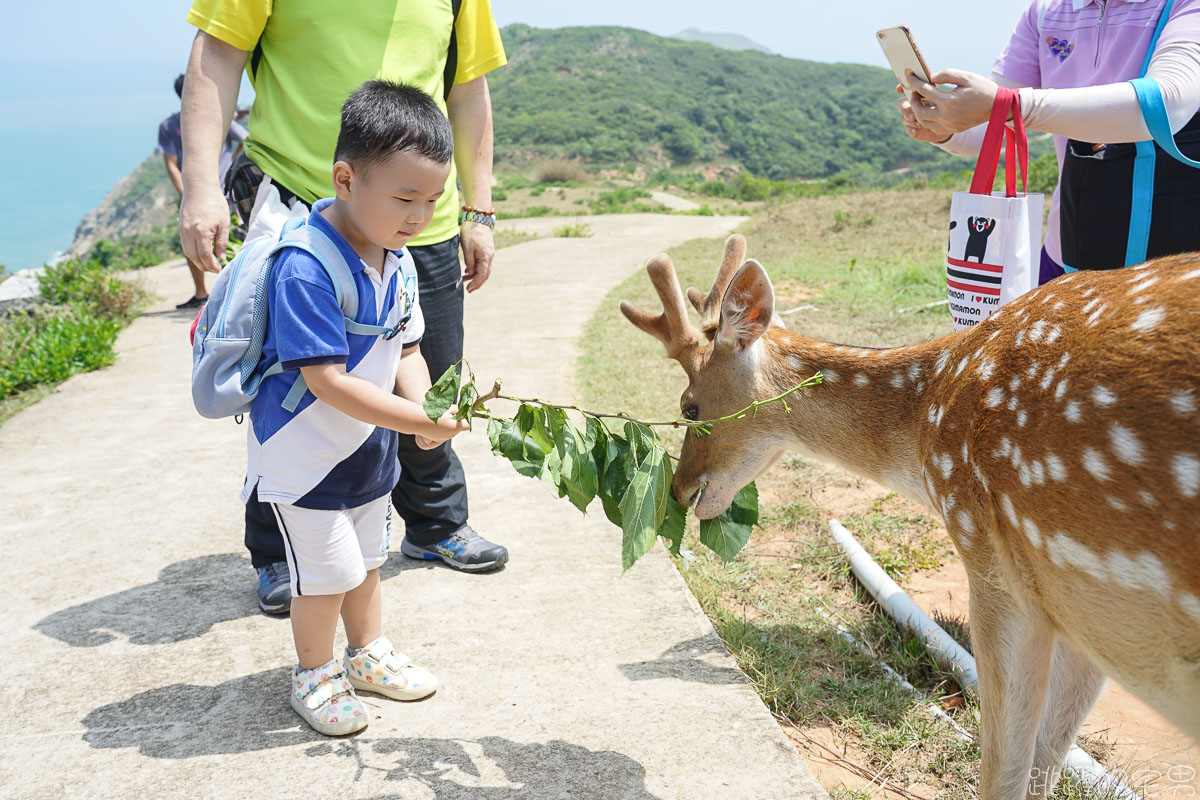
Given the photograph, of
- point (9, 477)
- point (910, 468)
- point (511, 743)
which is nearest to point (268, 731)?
point (511, 743)

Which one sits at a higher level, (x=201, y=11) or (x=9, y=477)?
(x=201, y=11)

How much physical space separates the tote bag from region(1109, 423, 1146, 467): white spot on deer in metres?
0.87

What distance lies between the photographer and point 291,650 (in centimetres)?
298

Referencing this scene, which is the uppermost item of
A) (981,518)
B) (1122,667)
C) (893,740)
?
(981,518)

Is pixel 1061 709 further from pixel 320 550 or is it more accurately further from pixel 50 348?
pixel 50 348

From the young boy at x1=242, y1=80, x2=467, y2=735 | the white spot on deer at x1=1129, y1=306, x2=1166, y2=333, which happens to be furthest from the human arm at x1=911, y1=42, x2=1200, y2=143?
the young boy at x1=242, y1=80, x2=467, y2=735

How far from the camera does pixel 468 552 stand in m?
3.46

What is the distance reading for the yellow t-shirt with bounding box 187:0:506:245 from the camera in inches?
110

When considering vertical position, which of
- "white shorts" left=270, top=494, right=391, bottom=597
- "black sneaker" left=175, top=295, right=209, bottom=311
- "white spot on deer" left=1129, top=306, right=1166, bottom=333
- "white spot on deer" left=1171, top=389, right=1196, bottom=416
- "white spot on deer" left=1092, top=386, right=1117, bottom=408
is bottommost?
"black sneaker" left=175, top=295, right=209, bottom=311

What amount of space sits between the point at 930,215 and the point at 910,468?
Answer: 1237 cm

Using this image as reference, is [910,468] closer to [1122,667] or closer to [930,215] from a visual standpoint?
[1122,667]

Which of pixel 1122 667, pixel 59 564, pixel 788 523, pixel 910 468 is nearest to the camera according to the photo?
pixel 1122 667

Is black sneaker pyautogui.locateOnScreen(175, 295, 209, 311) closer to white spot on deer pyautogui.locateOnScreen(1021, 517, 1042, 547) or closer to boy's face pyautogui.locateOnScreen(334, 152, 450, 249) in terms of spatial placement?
boy's face pyautogui.locateOnScreen(334, 152, 450, 249)

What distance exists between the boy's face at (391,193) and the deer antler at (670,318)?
97 cm
